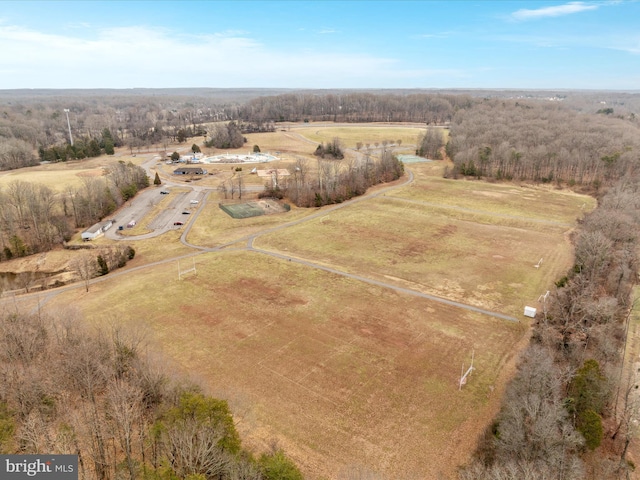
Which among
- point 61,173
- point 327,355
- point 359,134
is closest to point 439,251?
point 327,355

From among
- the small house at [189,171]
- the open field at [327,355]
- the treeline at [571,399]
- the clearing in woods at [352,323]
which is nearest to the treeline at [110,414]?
the open field at [327,355]

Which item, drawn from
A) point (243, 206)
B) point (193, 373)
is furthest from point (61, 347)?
point (243, 206)

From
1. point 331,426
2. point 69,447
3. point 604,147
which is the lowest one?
point 331,426

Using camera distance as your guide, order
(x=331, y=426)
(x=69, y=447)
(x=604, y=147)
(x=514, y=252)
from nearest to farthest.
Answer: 1. (x=69, y=447)
2. (x=331, y=426)
3. (x=514, y=252)
4. (x=604, y=147)

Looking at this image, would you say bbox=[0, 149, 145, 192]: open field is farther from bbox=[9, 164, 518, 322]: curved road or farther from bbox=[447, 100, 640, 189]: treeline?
bbox=[447, 100, 640, 189]: treeline

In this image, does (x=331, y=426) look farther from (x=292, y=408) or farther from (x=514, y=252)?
(x=514, y=252)

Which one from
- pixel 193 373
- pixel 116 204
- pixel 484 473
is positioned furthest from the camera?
pixel 116 204

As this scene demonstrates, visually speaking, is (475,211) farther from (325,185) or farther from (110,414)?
(110,414)
